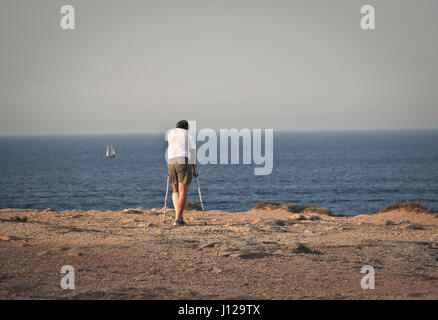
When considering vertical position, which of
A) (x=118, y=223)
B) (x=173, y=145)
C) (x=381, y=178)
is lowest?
(x=381, y=178)

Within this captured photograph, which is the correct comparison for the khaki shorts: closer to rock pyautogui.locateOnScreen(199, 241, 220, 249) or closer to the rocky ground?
the rocky ground

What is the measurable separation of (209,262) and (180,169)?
3787 millimetres

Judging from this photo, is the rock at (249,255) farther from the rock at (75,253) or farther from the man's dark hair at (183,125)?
the man's dark hair at (183,125)

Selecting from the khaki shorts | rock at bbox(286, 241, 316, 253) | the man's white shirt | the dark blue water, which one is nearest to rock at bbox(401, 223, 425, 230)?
rock at bbox(286, 241, 316, 253)

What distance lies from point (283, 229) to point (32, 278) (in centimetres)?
673

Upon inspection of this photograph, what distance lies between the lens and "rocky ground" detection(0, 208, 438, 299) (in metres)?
5.75

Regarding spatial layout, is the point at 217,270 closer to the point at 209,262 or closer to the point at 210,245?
the point at 209,262

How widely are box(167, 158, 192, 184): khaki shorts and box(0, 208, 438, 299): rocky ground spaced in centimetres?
120

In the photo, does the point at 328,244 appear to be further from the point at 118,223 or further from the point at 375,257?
the point at 118,223

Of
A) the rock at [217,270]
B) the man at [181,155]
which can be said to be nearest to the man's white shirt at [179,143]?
the man at [181,155]

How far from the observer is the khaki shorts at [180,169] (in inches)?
423

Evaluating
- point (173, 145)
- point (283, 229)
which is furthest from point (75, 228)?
point (283, 229)
